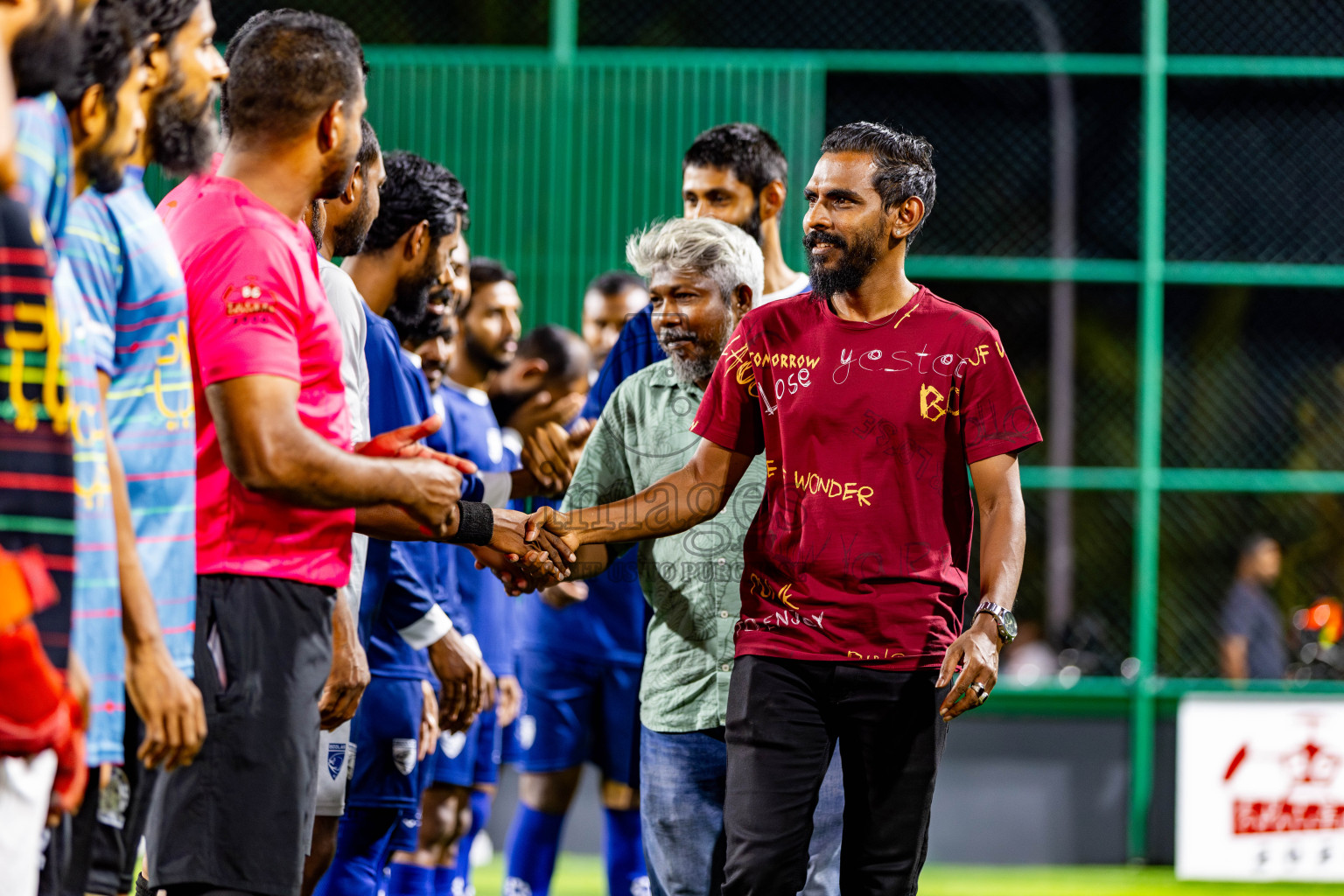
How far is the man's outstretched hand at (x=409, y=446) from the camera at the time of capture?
323cm

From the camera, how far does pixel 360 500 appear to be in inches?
116

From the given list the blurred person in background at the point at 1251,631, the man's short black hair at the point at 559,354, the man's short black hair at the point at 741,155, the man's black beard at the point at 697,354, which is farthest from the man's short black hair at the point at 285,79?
the blurred person in background at the point at 1251,631

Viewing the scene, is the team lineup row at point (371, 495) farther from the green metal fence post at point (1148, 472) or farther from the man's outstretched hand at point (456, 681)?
the green metal fence post at point (1148, 472)

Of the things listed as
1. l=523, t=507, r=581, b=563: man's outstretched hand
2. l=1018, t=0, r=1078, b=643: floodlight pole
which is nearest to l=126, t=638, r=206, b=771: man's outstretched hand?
l=523, t=507, r=581, b=563: man's outstretched hand

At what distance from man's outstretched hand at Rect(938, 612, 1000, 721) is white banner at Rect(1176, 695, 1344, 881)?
211 inches

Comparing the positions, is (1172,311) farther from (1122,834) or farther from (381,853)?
(381,853)

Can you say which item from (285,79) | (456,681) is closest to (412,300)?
(456,681)

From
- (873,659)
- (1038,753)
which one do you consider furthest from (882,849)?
(1038,753)

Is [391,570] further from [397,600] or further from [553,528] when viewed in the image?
[553,528]

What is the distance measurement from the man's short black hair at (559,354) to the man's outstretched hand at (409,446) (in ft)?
12.9

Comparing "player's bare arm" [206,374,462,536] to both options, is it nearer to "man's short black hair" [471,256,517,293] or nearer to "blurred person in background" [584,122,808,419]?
"blurred person in background" [584,122,808,419]

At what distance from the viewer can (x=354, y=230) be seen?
4.04 meters

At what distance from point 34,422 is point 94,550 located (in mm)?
286

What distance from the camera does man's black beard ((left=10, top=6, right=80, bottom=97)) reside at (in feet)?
6.98
